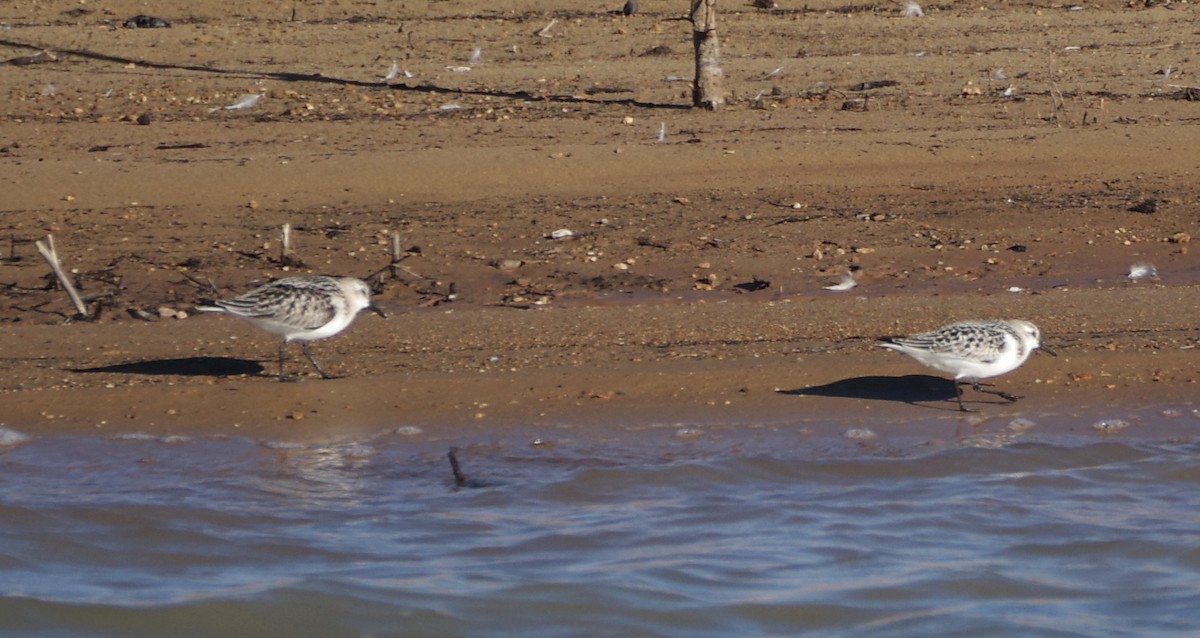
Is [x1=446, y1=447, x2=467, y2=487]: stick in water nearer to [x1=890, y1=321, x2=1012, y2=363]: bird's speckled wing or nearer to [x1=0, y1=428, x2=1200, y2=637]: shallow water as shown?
[x1=0, y1=428, x2=1200, y2=637]: shallow water

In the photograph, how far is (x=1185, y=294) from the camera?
9891 millimetres

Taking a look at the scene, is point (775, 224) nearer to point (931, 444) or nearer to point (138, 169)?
point (931, 444)

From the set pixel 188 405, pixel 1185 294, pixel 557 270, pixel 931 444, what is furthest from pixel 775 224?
pixel 188 405

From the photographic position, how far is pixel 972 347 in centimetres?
805

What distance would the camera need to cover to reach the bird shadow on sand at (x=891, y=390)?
850cm

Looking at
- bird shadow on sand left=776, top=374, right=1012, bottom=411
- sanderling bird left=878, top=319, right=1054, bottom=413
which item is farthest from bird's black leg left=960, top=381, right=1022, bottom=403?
sanderling bird left=878, top=319, right=1054, bottom=413

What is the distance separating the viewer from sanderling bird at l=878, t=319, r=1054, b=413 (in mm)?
8078

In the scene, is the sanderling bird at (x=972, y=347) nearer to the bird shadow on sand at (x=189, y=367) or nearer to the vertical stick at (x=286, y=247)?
the bird shadow on sand at (x=189, y=367)

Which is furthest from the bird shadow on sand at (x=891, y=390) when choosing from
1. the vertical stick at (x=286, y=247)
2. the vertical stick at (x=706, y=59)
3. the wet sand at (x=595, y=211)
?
the vertical stick at (x=706, y=59)

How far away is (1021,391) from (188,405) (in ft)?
13.6

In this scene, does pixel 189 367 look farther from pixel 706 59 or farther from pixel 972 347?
pixel 706 59

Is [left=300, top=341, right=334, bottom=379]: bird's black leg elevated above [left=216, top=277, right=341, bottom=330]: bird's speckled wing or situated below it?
below

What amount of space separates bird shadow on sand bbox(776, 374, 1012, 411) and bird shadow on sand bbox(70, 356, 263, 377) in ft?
9.26

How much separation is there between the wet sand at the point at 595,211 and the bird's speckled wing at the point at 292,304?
365mm
